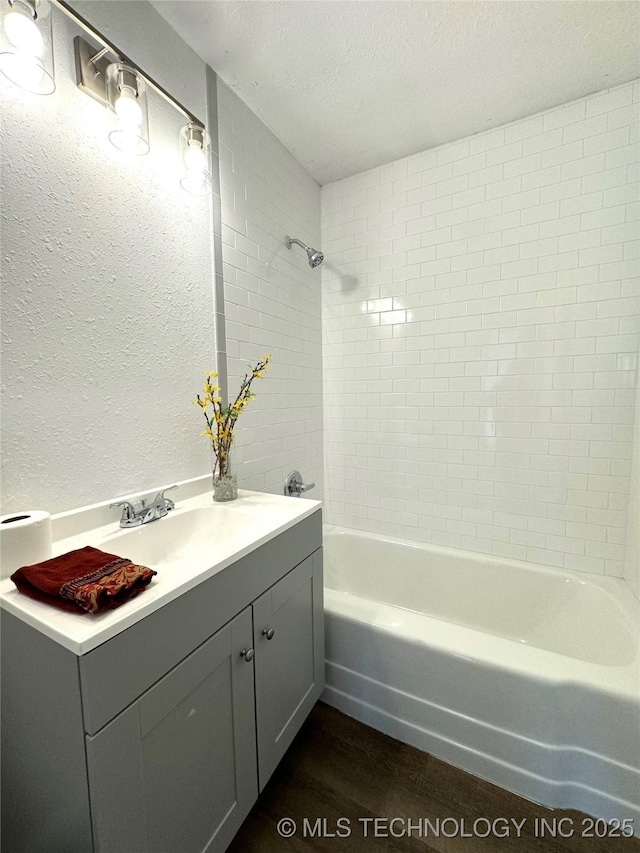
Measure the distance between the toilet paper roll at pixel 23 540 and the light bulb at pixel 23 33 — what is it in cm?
106

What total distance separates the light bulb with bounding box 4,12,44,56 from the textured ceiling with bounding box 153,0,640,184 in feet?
2.10

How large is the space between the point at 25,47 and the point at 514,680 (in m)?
2.16

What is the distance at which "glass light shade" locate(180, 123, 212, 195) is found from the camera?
3.93ft

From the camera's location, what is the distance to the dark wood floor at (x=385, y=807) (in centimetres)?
100

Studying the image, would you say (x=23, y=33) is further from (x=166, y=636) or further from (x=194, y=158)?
(x=166, y=636)

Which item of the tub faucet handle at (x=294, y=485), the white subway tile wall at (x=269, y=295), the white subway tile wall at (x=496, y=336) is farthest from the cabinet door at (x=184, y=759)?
the white subway tile wall at (x=496, y=336)

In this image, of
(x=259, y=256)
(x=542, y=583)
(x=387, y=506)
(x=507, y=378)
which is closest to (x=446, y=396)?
(x=507, y=378)

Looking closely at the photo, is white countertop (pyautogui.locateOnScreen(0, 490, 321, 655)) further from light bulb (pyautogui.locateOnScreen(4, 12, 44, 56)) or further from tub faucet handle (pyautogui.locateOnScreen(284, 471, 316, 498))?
light bulb (pyautogui.locateOnScreen(4, 12, 44, 56))

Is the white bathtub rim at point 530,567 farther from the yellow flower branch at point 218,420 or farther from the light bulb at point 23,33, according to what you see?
the light bulb at point 23,33

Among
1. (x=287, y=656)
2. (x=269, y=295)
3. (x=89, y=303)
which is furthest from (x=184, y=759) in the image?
(x=269, y=295)

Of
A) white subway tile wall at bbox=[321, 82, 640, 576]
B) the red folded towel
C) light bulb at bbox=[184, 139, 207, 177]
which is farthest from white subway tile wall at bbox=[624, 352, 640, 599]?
light bulb at bbox=[184, 139, 207, 177]

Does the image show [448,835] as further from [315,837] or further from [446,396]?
[446,396]

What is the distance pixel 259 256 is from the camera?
1.70 m

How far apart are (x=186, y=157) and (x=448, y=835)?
232cm
